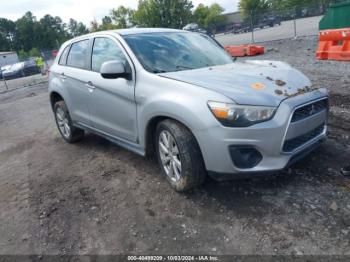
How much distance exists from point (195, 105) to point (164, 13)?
4254 cm

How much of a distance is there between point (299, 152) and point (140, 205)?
1.69 metres

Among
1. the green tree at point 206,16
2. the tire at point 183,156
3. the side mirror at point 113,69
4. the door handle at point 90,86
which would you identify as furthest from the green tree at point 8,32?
the tire at point 183,156

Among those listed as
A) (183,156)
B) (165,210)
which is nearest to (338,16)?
(183,156)

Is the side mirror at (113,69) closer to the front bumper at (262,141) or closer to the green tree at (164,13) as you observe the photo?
the front bumper at (262,141)

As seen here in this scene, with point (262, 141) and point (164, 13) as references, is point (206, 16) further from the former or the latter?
point (262, 141)

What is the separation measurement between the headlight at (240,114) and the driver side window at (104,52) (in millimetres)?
1500

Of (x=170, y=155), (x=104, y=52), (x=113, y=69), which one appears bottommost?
(x=170, y=155)

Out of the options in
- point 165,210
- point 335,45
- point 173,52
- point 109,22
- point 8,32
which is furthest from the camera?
point 8,32

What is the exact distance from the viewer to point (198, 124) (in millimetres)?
3066

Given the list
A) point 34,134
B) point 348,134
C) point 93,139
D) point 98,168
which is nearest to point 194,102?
point 98,168

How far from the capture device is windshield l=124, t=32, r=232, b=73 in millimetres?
3851

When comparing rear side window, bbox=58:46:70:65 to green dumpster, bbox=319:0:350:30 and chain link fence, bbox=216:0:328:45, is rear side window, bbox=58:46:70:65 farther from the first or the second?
chain link fence, bbox=216:0:328:45

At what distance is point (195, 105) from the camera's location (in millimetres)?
3094

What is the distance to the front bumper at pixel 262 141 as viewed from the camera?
2.95 meters
